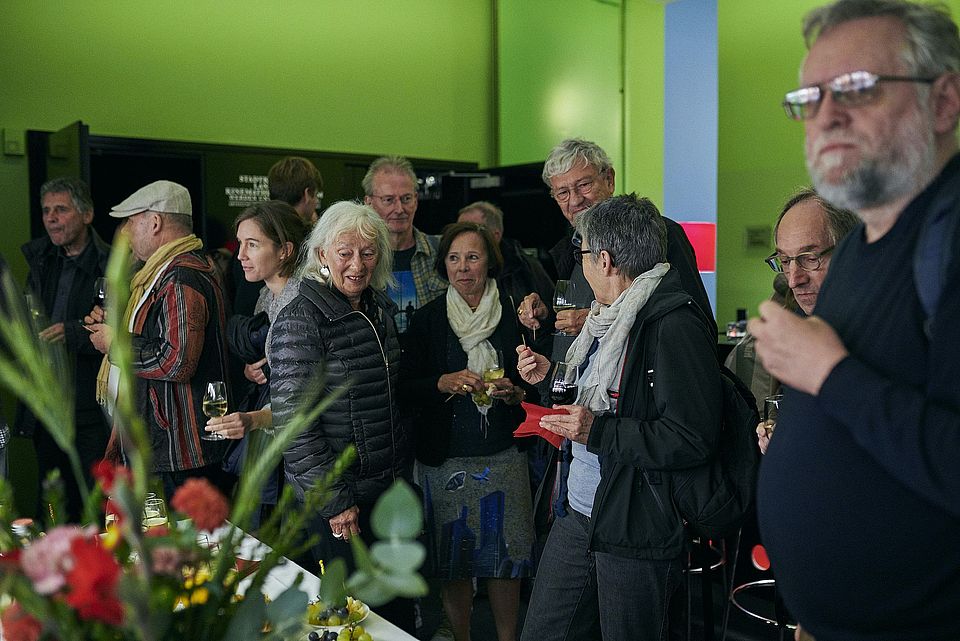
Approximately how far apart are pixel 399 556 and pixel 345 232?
85.5 inches

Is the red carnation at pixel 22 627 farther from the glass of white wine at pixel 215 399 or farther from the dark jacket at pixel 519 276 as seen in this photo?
the dark jacket at pixel 519 276

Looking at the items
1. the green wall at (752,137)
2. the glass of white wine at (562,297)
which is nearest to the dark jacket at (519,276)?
the glass of white wine at (562,297)

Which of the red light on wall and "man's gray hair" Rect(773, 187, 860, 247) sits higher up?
the red light on wall

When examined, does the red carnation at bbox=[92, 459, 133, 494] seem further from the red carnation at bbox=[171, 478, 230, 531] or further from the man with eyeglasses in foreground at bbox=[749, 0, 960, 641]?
the man with eyeglasses in foreground at bbox=[749, 0, 960, 641]

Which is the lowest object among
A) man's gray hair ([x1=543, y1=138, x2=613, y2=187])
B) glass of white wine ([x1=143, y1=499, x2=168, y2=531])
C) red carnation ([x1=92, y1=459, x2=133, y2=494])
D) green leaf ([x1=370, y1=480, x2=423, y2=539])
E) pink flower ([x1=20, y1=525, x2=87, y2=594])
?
glass of white wine ([x1=143, y1=499, x2=168, y2=531])

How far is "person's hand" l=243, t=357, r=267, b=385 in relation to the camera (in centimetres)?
354

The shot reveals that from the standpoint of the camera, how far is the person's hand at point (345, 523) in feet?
9.34

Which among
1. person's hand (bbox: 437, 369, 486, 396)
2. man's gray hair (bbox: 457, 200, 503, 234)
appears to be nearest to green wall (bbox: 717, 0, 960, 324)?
man's gray hair (bbox: 457, 200, 503, 234)

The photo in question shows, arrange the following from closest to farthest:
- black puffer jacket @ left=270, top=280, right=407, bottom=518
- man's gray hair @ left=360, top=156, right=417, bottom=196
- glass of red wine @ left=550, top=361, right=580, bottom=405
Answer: glass of red wine @ left=550, top=361, right=580, bottom=405
black puffer jacket @ left=270, top=280, right=407, bottom=518
man's gray hair @ left=360, top=156, right=417, bottom=196

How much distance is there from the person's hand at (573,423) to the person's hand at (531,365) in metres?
0.57

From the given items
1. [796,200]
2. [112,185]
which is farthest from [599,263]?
[112,185]

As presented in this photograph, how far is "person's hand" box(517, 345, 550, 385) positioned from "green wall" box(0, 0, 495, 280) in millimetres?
3691

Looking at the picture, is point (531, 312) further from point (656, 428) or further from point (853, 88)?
point (853, 88)

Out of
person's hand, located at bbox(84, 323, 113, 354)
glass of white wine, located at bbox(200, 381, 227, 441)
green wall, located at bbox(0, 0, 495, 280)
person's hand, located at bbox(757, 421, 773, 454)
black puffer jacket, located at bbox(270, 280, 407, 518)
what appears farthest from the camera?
green wall, located at bbox(0, 0, 495, 280)
